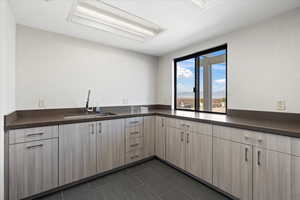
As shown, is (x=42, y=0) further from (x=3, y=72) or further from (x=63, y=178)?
(x=63, y=178)

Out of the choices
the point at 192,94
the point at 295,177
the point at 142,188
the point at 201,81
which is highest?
the point at 201,81

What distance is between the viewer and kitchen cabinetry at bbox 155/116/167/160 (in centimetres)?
250

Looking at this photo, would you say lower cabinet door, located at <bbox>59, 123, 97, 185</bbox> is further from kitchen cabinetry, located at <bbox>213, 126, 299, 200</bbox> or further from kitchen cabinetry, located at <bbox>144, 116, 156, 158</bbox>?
kitchen cabinetry, located at <bbox>213, 126, 299, 200</bbox>

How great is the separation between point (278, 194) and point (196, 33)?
221cm

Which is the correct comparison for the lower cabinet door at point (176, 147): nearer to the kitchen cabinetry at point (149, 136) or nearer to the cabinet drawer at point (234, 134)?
the kitchen cabinetry at point (149, 136)

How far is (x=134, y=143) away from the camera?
2.44 m

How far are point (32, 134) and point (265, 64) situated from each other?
301cm

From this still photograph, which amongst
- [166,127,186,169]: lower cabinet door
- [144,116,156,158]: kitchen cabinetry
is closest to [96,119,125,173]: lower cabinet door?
[144,116,156,158]: kitchen cabinetry

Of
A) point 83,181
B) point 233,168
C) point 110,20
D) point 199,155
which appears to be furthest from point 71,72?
point 233,168

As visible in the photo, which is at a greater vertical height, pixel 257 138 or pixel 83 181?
pixel 257 138

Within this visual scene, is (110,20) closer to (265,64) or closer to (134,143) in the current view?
(134,143)

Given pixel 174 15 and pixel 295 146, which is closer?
pixel 295 146

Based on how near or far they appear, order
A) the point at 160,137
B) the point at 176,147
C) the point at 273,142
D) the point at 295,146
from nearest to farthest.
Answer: the point at 295,146
the point at 273,142
the point at 176,147
the point at 160,137

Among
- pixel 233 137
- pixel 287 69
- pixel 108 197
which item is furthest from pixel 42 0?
pixel 287 69
